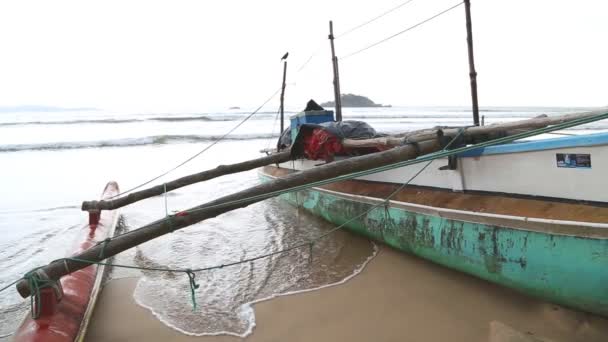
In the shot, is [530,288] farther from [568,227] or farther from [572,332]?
[568,227]

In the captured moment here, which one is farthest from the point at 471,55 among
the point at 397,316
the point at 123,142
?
the point at 123,142

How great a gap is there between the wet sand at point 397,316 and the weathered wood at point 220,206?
0.79m

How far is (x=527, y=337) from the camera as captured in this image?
348 centimetres

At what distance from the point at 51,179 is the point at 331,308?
1172 cm

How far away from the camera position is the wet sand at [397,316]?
11.9 ft

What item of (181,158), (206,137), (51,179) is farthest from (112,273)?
(206,137)

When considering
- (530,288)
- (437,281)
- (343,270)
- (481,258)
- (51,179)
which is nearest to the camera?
(530,288)

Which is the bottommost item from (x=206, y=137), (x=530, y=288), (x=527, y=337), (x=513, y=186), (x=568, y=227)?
(x=527, y=337)

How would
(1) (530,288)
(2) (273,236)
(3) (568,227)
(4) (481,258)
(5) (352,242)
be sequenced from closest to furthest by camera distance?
(3) (568,227) → (1) (530,288) → (4) (481,258) → (5) (352,242) → (2) (273,236)

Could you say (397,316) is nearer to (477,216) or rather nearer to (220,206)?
(477,216)

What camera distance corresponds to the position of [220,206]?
418 cm

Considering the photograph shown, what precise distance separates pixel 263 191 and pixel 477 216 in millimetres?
2261

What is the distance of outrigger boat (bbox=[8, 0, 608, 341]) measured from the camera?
11.2 feet

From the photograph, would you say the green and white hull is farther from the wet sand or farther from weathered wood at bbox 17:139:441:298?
weathered wood at bbox 17:139:441:298
